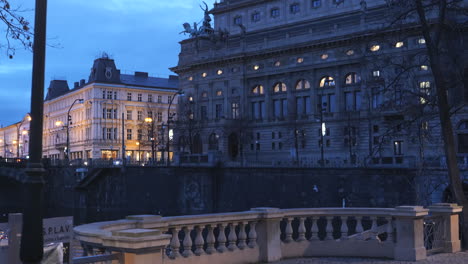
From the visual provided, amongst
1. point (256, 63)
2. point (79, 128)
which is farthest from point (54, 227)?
point (79, 128)

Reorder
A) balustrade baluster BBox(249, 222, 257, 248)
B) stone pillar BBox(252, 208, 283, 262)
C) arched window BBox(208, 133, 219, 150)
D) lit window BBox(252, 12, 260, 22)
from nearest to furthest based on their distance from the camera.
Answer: balustrade baluster BBox(249, 222, 257, 248), stone pillar BBox(252, 208, 283, 262), arched window BBox(208, 133, 219, 150), lit window BBox(252, 12, 260, 22)

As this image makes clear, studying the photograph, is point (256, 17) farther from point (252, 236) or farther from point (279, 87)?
point (252, 236)

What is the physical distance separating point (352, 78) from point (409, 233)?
64.9 meters

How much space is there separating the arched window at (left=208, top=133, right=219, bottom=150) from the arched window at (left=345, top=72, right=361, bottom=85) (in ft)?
67.7

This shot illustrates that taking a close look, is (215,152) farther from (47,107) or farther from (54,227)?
(47,107)

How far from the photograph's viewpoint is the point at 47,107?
441 feet

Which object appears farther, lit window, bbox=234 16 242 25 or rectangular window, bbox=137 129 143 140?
rectangular window, bbox=137 129 143 140

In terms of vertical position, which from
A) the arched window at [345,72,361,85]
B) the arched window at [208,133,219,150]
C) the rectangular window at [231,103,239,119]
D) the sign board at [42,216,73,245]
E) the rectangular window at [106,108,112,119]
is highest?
the arched window at [345,72,361,85]

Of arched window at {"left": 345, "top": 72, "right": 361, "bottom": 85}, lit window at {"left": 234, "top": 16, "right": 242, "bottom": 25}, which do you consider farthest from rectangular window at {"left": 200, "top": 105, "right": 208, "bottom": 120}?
arched window at {"left": 345, "top": 72, "right": 361, "bottom": 85}

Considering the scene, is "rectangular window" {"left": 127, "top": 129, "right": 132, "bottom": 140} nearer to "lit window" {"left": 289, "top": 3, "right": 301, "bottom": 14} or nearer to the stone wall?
the stone wall

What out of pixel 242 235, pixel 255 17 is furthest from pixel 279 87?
pixel 242 235

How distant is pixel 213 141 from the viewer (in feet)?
289

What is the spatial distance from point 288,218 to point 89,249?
6002mm

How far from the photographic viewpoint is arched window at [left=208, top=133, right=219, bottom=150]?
87.0 m
